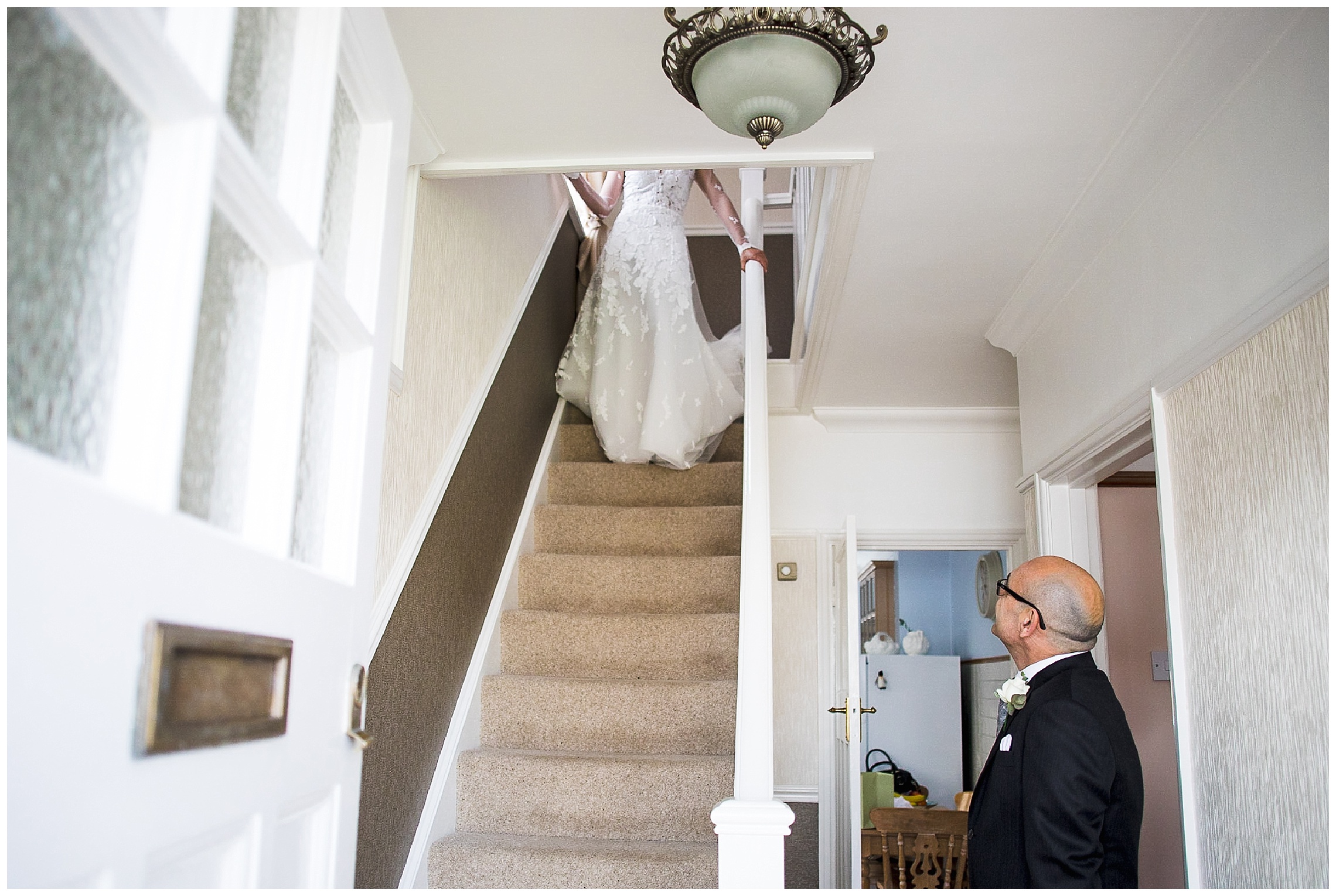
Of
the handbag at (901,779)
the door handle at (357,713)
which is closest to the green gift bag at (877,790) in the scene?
the handbag at (901,779)

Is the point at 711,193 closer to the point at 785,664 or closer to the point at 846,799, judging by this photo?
the point at 785,664

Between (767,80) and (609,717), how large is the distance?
2.04 metres

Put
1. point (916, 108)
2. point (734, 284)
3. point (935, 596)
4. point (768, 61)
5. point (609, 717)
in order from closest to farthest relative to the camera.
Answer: point (768, 61) → point (916, 108) → point (609, 717) → point (734, 284) → point (935, 596)

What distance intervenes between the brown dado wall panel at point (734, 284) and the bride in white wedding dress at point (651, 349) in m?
1.00

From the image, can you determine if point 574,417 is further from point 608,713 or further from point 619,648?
point 608,713

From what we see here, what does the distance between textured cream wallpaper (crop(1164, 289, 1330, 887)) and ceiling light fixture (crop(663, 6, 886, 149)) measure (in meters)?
0.91

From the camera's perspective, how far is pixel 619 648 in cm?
327

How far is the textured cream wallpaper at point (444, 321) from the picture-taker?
2.20m

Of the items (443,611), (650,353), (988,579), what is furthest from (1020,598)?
(988,579)

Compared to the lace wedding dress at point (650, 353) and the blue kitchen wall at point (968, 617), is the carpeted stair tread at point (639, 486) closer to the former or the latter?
the lace wedding dress at point (650, 353)

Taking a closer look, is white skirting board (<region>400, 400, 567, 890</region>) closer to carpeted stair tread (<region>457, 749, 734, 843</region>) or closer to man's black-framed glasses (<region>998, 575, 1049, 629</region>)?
carpeted stair tread (<region>457, 749, 734, 843</region>)

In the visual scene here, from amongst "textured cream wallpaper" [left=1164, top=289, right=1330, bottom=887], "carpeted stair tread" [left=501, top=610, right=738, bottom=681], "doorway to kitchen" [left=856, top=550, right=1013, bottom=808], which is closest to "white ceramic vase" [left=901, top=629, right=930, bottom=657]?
"doorway to kitchen" [left=856, top=550, right=1013, bottom=808]

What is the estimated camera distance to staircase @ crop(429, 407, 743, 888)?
2.46m

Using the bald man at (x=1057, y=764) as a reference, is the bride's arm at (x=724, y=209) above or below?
above
